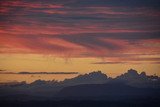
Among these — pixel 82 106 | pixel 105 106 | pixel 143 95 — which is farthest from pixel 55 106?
pixel 143 95

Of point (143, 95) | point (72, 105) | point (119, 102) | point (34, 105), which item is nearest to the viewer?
point (34, 105)

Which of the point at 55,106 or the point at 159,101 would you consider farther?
the point at 55,106

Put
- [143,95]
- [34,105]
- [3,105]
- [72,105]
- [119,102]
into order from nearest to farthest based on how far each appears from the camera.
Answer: [3,105], [34,105], [119,102], [72,105], [143,95]

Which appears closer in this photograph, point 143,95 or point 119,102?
point 119,102

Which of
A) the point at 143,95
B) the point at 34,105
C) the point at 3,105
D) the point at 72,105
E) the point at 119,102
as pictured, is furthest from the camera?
the point at 143,95

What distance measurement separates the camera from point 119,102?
236 feet

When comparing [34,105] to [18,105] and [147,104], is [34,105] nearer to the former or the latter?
[18,105]

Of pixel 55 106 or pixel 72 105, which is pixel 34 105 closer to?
pixel 55 106

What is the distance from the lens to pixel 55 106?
73438 mm

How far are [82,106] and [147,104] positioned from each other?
1126cm

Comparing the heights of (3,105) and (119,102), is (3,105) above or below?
below

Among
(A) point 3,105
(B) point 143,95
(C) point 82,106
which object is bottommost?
→ (A) point 3,105

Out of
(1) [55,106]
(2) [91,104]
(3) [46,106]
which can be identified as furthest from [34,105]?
(2) [91,104]

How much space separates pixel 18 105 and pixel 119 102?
54.5ft
